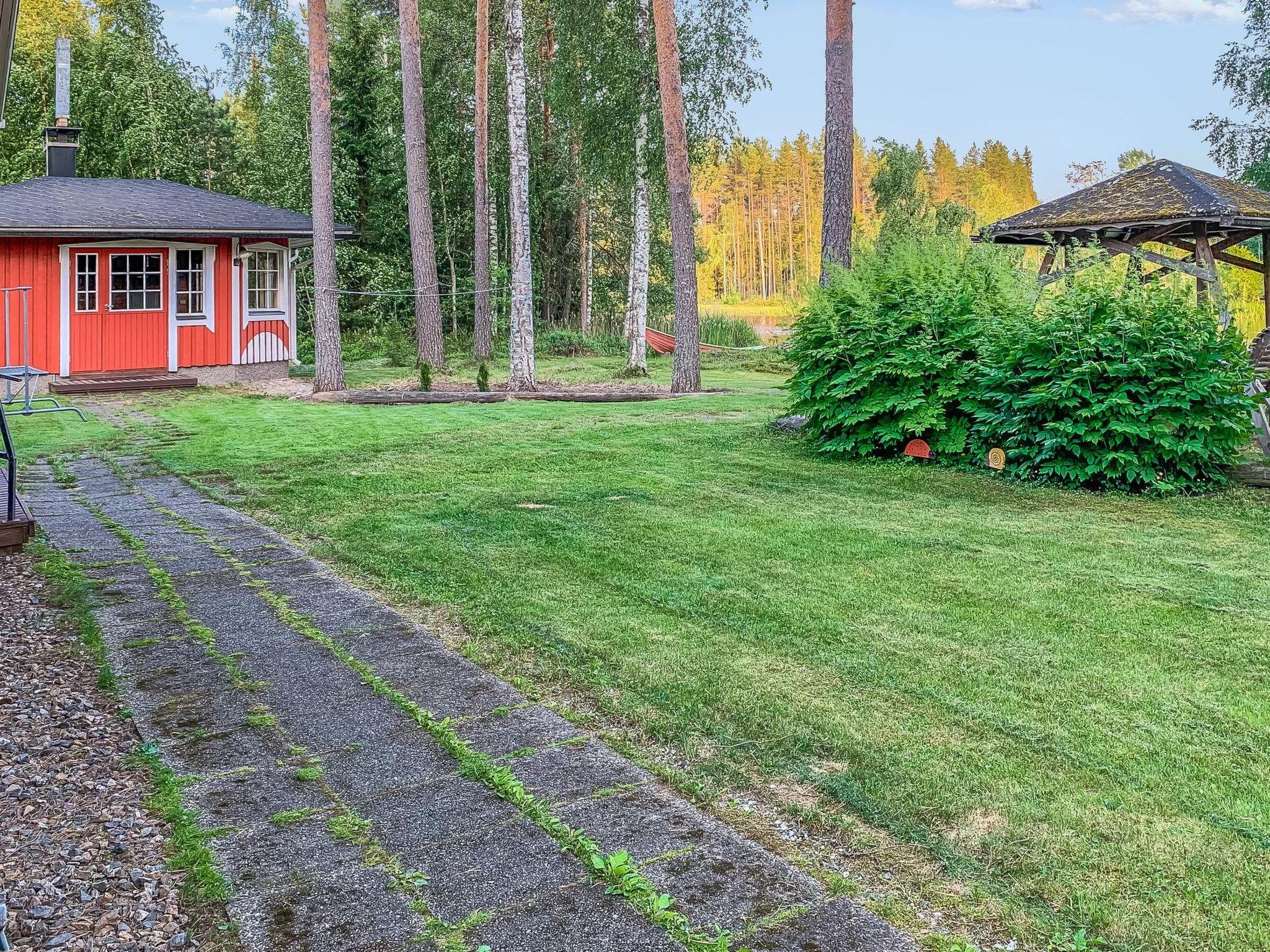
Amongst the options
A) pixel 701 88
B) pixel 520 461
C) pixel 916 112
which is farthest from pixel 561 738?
pixel 916 112

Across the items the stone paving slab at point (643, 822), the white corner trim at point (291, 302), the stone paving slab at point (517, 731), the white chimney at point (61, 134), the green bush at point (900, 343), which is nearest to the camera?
the stone paving slab at point (643, 822)

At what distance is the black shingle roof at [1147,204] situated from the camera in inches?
462

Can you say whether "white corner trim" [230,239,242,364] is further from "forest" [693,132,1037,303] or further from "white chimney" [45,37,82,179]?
"forest" [693,132,1037,303]

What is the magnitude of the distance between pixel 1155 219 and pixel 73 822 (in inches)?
467

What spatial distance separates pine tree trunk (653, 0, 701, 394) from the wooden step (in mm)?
7354

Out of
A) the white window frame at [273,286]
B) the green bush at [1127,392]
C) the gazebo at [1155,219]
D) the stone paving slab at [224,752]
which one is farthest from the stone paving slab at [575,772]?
the white window frame at [273,286]

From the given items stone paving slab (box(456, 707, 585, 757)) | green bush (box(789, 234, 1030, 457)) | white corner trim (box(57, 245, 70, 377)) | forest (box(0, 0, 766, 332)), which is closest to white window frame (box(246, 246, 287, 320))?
forest (box(0, 0, 766, 332))

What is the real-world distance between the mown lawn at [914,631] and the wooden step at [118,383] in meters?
7.44

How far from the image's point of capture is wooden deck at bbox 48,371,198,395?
51.5 feet

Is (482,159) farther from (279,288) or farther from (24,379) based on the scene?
(24,379)

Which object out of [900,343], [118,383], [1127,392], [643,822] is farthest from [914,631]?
[118,383]

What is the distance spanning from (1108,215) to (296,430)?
9.02 metres

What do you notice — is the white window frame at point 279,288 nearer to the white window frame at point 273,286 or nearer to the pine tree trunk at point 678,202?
the white window frame at point 273,286

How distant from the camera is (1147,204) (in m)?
12.3
